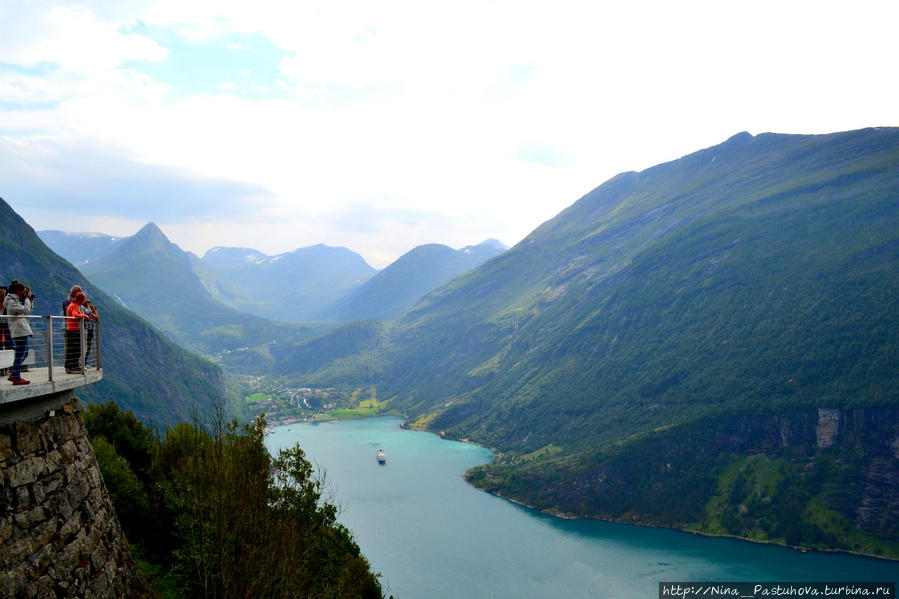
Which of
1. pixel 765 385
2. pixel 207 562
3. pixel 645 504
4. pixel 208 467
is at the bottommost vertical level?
pixel 645 504

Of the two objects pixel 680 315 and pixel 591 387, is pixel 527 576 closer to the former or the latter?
pixel 591 387

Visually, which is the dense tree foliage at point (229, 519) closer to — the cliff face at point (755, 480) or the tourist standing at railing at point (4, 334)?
the tourist standing at railing at point (4, 334)

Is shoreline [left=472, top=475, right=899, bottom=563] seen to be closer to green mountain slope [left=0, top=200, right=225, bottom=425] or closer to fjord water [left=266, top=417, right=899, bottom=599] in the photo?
fjord water [left=266, top=417, right=899, bottom=599]

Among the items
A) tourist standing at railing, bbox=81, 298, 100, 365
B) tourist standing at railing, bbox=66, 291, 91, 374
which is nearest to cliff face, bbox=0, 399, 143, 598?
tourist standing at railing, bbox=66, 291, 91, 374

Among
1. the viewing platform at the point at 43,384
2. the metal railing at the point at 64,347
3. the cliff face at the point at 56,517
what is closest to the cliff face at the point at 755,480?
the cliff face at the point at 56,517

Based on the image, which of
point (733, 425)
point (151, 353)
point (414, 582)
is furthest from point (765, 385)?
point (151, 353)

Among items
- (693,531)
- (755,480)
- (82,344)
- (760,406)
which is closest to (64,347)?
(82,344)
